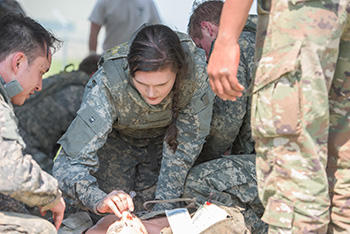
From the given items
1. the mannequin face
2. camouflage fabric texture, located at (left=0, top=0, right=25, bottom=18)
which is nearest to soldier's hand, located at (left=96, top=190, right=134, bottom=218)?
the mannequin face

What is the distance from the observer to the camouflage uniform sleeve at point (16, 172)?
2176 millimetres

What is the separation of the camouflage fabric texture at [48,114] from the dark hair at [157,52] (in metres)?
1.84

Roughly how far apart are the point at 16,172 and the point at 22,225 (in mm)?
274

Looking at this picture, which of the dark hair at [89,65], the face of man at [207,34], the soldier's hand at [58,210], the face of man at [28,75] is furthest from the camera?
the dark hair at [89,65]

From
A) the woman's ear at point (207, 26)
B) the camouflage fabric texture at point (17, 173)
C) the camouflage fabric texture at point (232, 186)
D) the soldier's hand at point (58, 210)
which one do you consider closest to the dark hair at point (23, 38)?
the camouflage fabric texture at point (17, 173)

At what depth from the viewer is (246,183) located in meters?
3.59

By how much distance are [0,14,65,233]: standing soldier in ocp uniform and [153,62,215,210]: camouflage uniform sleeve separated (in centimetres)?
100

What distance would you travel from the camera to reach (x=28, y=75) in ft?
8.78

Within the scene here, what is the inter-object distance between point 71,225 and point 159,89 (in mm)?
941

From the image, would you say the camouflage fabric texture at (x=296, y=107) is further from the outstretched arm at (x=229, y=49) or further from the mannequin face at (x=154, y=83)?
the mannequin face at (x=154, y=83)

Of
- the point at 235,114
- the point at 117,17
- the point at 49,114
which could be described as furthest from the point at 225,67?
the point at 117,17

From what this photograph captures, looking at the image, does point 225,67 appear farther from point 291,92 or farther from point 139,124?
point 139,124

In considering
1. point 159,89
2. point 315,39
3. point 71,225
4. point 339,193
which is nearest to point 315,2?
point 315,39

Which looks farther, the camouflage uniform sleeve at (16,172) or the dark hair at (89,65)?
the dark hair at (89,65)
